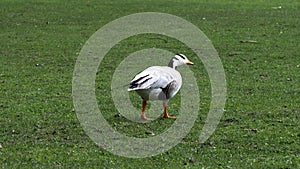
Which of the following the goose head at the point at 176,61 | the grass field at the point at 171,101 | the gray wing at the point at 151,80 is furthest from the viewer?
the goose head at the point at 176,61

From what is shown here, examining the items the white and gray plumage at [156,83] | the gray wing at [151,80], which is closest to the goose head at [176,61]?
the white and gray plumage at [156,83]

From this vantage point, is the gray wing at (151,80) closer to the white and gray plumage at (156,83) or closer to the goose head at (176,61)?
the white and gray plumage at (156,83)

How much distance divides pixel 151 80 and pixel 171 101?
1492 millimetres

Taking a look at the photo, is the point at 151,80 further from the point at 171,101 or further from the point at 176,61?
the point at 171,101

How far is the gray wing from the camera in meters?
6.91

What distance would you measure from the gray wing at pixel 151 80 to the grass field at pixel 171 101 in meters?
0.46

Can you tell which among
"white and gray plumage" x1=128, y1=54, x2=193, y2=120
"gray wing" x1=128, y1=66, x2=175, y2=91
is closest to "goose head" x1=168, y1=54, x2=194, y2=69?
"white and gray plumage" x1=128, y1=54, x2=193, y2=120

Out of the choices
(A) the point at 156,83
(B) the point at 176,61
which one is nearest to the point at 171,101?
(B) the point at 176,61

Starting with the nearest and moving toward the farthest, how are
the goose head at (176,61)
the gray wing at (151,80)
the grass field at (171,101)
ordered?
the grass field at (171,101) → the gray wing at (151,80) → the goose head at (176,61)

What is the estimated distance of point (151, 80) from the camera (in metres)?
6.96

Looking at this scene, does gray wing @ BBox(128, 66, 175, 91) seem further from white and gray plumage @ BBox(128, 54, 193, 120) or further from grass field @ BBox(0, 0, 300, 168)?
grass field @ BBox(0, 0, 300, 168)

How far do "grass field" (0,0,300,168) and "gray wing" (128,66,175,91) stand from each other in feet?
1.51

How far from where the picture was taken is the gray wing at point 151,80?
6.91 m

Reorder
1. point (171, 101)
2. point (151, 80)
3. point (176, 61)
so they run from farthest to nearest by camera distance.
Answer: point (171, 101), point (176, 61), point (151, 80)
